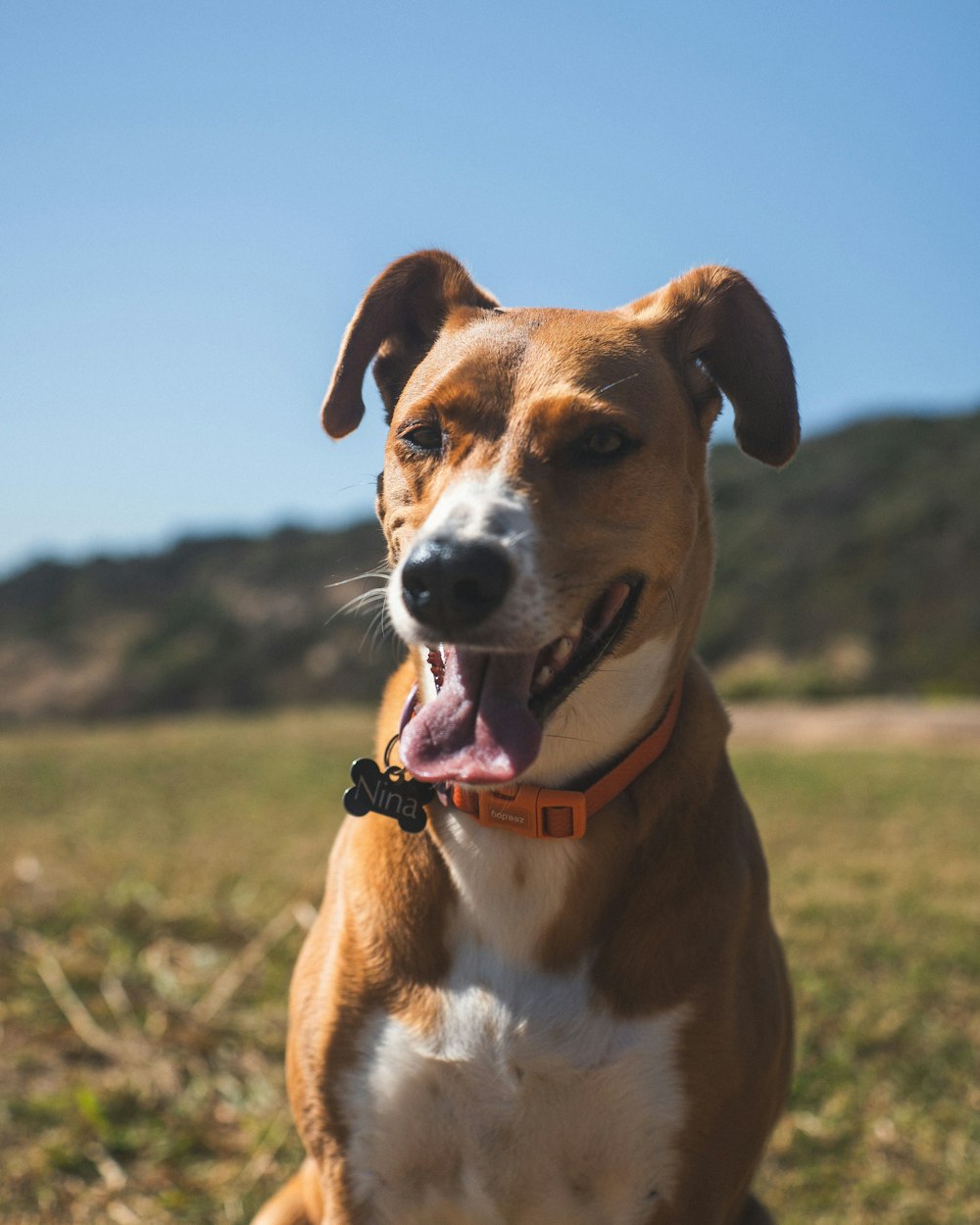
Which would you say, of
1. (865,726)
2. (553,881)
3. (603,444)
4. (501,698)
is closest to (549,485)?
(603,444)

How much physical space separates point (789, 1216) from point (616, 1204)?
4.57 feet

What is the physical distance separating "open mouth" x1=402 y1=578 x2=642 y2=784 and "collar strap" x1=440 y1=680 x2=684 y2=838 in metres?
0.26

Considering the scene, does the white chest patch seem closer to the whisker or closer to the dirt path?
the whisker

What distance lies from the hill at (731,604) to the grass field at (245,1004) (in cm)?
1001

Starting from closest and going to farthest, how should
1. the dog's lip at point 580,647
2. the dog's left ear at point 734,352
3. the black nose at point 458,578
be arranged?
the black nose at point 458,578
the dog's lip at point 580,647
the dog's left ear at point 734,352

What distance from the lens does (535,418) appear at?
2.48 metres

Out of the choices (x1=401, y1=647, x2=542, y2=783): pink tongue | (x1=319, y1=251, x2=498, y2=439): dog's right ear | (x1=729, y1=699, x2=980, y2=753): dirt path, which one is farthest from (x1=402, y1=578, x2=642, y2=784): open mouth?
(x1=729, y1=699, x2=980, y2=753): dirt path

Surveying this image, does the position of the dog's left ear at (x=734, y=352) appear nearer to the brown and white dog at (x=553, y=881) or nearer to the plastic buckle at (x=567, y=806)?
the brown and white dog at (x=553, y=881)

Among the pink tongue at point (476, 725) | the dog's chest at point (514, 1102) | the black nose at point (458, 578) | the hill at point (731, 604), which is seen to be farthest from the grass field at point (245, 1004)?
the hill at point (731, 604)

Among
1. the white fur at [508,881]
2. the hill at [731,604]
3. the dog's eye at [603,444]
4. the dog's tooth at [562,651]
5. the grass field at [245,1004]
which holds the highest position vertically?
the dog's eye at [603,444]

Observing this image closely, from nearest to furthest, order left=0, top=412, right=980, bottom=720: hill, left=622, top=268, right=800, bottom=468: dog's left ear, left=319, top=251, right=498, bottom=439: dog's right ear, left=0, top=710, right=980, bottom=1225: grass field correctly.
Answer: left=622, top=268, right=800, bottom=468: dog's left ear, left=319, top=251, right=498, bottom=439: dog's right ear, left=0, top=710, right=980, bottom=1225: grass field, left=0, top=412, right=980, bottom=720: hill

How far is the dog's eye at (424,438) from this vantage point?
8.49 ft

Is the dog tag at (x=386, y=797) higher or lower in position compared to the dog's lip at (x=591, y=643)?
lower

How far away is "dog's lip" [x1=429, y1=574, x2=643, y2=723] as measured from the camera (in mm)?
2375
